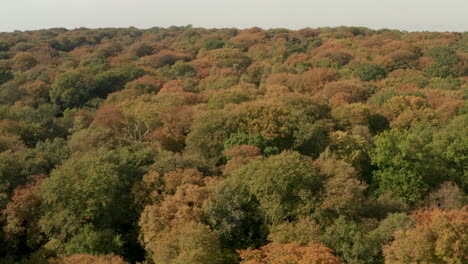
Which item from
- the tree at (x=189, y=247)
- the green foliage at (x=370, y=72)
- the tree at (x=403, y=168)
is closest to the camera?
the tree at (x=189, y=247)

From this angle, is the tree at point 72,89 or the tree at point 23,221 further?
the tree at point 72,89

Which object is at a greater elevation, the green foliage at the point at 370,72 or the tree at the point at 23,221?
the green foliage at the point at 370,72

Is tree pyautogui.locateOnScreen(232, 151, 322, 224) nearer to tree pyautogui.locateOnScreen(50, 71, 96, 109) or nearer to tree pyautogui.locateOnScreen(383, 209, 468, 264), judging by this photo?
tree pyautogui.locateOnScreen(383, 209, 468, 264)

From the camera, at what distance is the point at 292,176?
24703 mm

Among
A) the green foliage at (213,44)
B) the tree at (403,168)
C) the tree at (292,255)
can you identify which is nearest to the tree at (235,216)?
the tree at (292,255)

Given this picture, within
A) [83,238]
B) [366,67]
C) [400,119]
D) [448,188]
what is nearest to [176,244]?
[83,238]

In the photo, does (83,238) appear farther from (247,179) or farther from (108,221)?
(247,179)

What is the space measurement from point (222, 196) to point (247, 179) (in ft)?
8.29

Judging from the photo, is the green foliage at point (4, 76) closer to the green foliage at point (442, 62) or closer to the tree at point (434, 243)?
the tree at point (434, 243)

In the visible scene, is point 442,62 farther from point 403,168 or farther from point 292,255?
point 292,255

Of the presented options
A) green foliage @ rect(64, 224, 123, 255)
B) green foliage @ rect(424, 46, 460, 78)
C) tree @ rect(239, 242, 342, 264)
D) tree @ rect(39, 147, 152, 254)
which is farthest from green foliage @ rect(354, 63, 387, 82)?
green foliage @ rect(64, 224, 123, 255)

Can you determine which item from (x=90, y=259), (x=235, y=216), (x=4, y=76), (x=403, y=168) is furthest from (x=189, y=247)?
(x=4, y=76)

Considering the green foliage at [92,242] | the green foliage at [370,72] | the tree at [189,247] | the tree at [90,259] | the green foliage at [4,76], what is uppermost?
the green foliage at [370,72]

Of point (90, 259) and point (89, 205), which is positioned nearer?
point (90, 259)
